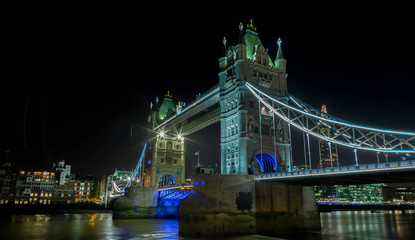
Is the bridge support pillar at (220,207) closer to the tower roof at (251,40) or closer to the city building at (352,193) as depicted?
the tower roof at (251,40)

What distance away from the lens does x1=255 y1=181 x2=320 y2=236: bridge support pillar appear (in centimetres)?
2983

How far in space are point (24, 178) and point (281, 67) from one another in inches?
3696

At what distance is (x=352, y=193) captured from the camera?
6693 inches

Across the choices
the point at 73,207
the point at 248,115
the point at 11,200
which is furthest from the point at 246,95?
the point at 11,200

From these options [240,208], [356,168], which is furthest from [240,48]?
[356,168]

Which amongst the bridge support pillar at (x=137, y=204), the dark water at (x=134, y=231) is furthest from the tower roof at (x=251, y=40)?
the bridge support pillar at (x=137, y=204)

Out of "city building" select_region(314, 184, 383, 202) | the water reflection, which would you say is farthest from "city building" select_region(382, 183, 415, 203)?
the water reflection

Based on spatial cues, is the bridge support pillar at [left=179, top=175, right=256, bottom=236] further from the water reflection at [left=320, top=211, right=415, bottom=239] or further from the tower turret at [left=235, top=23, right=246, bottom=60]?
the tower turret at [left=235, top=23, right=246, bottom=60]

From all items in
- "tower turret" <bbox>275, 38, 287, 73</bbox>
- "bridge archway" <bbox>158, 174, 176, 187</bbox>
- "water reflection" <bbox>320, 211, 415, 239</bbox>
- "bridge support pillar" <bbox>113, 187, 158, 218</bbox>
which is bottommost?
"water reflection" <bbox>320, 211, 415, 239</bbox>

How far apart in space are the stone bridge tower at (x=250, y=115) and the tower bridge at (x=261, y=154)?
0.39ft

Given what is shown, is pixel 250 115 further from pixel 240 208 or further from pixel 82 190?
pixel 82 190

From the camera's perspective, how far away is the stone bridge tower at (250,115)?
37.2 m

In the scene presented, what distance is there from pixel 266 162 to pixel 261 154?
4.77 meters

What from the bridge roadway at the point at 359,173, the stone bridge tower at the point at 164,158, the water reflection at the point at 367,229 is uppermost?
the stone bridge tower at the point at 164,158
